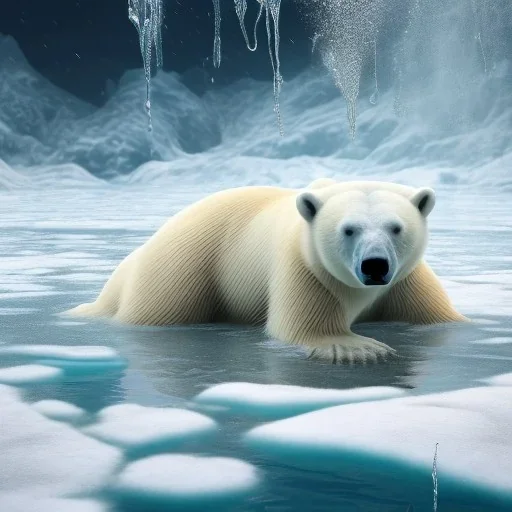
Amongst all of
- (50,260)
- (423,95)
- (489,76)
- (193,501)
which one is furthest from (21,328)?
(423,95)

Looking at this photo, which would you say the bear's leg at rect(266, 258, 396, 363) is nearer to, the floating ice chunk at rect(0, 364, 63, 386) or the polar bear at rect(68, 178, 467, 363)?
the polar bear at rect(68, 178, 467, 363)

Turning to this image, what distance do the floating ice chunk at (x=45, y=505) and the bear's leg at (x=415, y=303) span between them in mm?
2085

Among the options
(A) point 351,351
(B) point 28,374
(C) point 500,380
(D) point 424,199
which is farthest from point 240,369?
(D) point 424,199

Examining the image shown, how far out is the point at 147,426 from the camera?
204 centimetres

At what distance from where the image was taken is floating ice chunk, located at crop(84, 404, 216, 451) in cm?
193

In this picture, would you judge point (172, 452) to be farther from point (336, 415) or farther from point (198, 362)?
point (198, 362)

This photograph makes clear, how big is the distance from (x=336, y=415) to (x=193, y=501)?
0.62 metres

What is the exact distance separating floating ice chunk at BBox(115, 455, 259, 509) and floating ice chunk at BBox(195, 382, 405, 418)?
40 centimetres

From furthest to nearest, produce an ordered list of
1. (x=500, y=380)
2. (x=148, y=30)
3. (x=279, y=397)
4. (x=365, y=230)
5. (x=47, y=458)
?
(x=148, y=30) → (x=365, y=230) → (x=500, y=380) → (x=279, y=397) → (x=47, y=458)

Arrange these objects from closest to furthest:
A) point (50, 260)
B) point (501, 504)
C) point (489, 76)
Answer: point (501, 504) → point (50, 260) → point (489, 76)

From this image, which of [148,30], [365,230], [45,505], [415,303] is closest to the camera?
[45,505]

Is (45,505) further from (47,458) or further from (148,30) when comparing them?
(148,30)

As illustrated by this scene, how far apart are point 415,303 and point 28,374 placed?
5.30ft

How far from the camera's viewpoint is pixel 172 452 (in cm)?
185
